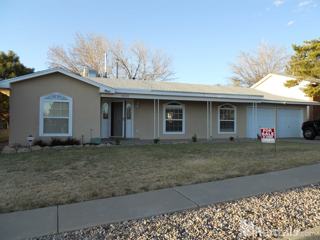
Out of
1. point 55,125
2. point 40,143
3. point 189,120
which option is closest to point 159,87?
point 189,120

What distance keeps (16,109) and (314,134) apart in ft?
53.8

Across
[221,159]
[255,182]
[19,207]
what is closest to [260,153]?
[221,159]

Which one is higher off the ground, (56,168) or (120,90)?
(120,90)

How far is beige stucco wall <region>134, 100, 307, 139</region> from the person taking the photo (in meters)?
16.8

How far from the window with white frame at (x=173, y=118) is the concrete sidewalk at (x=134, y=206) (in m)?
10.4

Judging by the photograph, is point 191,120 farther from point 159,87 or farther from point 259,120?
point 259,120

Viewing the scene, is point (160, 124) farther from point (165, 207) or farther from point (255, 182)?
point (165, 207)

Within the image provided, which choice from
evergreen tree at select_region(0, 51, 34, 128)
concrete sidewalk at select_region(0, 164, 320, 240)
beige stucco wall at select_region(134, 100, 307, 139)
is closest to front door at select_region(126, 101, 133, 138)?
beige stucco wall at select_region(134, 100, 307, 139)

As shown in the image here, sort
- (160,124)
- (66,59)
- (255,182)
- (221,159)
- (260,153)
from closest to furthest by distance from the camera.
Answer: (255,182) → (221,159) → (260,153) → (160,124) → (66,59)

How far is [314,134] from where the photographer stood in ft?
61.0

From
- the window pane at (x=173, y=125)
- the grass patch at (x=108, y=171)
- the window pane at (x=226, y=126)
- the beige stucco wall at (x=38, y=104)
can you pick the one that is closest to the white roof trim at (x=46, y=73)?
the beige stucco wall at (x=38, y=104)

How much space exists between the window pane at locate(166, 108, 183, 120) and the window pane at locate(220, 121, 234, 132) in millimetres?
2716

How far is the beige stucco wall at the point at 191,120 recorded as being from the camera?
16.8 metres

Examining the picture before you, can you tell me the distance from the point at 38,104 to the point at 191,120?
842cm
